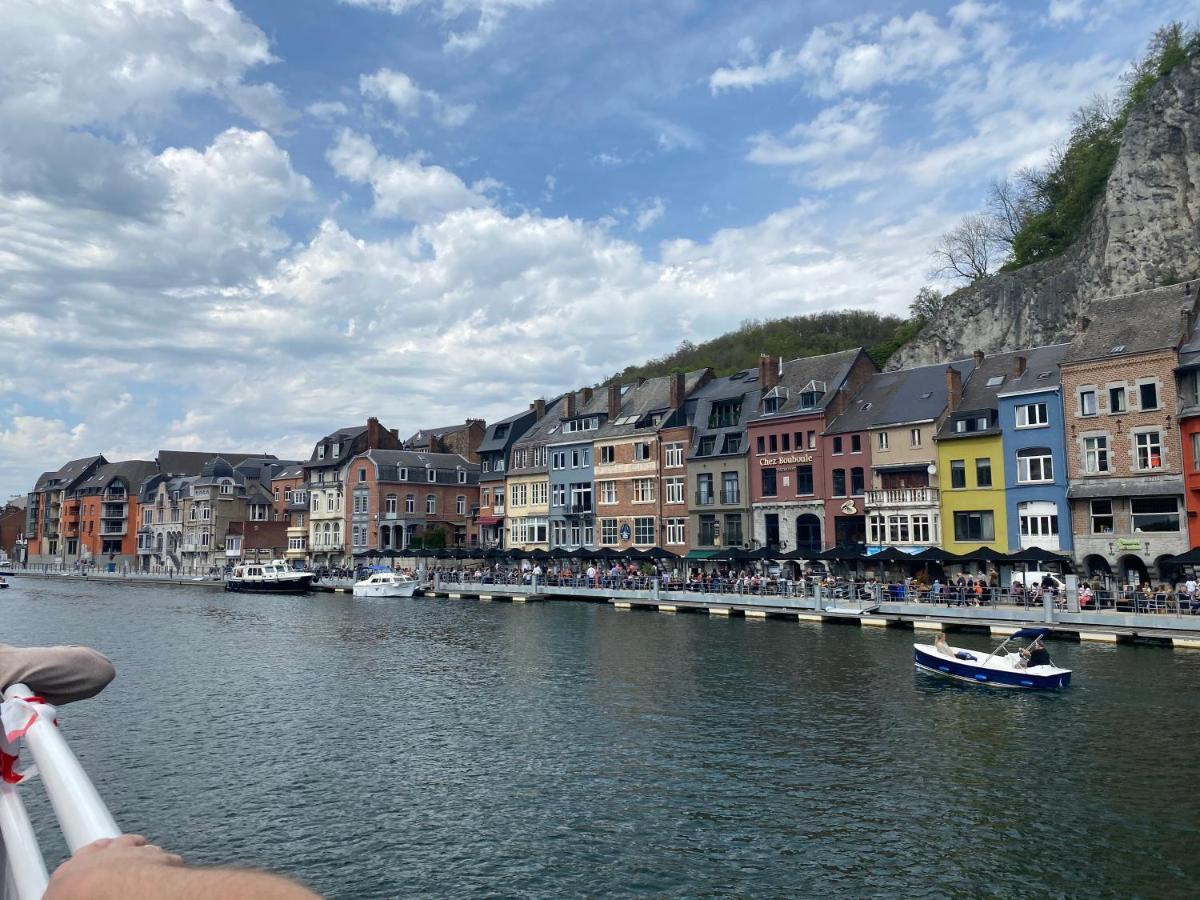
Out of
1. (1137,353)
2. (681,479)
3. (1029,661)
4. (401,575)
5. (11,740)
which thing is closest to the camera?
(11,740)

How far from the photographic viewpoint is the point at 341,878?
49.9ft

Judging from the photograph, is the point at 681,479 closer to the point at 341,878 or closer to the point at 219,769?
the point at 219,769

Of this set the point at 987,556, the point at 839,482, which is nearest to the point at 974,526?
the point at 987,556

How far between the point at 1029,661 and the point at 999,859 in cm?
1535

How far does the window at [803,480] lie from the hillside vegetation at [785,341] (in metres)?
42.7

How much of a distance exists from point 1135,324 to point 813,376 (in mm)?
21643

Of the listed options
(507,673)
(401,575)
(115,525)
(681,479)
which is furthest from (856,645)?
(115,525)

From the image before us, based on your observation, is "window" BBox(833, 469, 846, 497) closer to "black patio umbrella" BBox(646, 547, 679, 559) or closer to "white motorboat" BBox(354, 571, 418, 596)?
"black patio umbrella" BBox(646, 547, 679, 559)

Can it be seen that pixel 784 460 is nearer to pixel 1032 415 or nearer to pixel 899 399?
pixel 899 399

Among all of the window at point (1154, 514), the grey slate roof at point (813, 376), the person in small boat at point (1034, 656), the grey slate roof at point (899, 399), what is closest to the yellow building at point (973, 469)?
the grey slate roof at point (899, 399)

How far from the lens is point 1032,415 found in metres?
51.6

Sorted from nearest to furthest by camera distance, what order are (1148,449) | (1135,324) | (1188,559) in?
(1188,559) → (1148,449) → (1135,324)

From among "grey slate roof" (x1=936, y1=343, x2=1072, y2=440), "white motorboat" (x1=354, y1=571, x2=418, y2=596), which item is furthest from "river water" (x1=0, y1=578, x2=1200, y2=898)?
"white motorboat" (x1=354, y1=571, x2=418, y2=596)

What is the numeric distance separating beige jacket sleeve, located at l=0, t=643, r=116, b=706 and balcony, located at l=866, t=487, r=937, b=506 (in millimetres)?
55684
